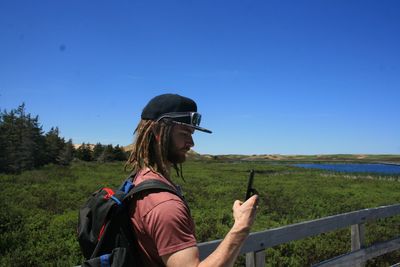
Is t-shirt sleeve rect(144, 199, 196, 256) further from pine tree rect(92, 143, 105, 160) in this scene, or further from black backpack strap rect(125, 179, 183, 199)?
pine tree rect(92, 143, 105, 160)

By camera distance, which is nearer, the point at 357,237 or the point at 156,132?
the point at 156,132

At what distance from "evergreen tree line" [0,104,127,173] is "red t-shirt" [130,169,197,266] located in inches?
1977

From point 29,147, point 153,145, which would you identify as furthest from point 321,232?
point 29,147

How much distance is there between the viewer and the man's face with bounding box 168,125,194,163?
1.81m

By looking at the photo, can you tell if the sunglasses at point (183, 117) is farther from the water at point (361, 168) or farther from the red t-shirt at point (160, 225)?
the water at point (361, 168)

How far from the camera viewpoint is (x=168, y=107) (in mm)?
1805

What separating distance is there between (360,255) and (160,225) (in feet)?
13.5

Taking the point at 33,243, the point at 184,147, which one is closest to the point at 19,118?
the point at 33,243

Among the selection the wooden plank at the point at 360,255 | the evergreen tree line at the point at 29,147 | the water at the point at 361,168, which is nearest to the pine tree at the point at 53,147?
the evergreen tree line at the point at 29,147

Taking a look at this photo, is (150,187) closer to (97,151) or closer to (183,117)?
(183,117)

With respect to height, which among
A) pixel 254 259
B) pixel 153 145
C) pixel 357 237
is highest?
pixel 153 145

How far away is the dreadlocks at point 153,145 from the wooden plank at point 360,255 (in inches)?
113

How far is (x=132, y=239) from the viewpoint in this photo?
1.59m

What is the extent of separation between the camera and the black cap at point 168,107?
180 centimetres
